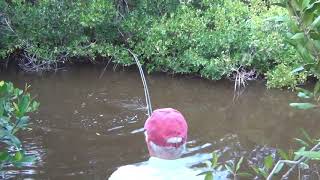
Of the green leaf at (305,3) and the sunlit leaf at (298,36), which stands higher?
the green leaf at (305,3)

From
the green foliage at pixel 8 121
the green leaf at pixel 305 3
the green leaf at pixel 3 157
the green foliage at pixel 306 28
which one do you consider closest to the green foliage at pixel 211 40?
the green foliage at pixel 8 121

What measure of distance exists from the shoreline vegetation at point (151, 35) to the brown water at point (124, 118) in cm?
28

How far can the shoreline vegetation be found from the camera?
835 centimetres

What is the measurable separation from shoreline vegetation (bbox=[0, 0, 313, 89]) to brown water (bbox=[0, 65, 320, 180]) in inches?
11.0

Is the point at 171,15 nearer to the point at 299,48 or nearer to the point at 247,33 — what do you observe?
the point at 247,33

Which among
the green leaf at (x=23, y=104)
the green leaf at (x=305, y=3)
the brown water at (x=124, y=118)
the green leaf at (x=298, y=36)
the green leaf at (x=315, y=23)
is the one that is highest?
the green leaf at (x=305, y=3)

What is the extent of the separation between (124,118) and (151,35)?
7.63ft

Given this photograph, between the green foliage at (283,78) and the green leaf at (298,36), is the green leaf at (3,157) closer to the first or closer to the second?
the green leaf at (298,36)

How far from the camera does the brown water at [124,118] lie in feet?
Answer: 19.3

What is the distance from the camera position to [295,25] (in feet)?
4.88

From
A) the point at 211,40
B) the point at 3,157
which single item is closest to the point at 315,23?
the point at 3,157

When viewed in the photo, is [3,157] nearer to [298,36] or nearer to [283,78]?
[298,36]

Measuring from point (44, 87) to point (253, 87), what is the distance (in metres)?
3.20

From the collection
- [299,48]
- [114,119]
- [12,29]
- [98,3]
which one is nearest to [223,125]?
[114,119]
